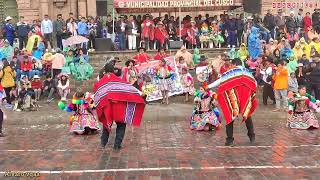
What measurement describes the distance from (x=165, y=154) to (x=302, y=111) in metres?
4.90

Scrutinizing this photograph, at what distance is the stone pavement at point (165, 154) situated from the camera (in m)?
7.88

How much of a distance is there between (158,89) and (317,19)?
9599 millimetres

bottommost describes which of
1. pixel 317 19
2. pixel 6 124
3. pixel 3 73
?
pixel 6 124

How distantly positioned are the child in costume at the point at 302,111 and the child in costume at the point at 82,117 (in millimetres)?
4707

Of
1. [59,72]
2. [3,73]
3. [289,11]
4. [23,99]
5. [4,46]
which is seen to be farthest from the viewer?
[289,11]

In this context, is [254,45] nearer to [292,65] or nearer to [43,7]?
Result: [292,65]

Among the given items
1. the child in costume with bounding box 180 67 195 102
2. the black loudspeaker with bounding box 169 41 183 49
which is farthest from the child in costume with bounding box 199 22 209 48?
the child in costume with bounding box 180 67 195 102

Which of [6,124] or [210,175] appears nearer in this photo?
[210,175]

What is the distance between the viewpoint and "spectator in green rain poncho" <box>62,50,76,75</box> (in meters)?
19.4

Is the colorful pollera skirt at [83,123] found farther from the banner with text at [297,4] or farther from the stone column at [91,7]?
the stone column at [91,7]

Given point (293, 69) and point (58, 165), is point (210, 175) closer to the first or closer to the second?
point (58, 165)

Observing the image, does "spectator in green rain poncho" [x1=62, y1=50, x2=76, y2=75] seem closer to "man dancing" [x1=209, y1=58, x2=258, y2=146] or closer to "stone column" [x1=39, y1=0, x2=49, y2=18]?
"stone column" [x1=39, y1=0, x2=49, y2=18]

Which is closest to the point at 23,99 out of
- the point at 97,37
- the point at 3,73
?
the point at 3,73

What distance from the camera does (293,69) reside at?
1789 centimetres
